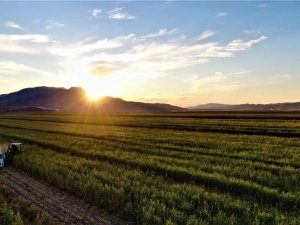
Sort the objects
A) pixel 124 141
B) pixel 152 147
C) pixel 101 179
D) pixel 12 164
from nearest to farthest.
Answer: pixel 101 179
pixel 12 164
pixel 152 147
pixel 124 141

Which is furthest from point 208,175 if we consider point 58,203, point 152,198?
point 58,203

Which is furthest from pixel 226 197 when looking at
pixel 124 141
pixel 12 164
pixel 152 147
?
pixel 124 141

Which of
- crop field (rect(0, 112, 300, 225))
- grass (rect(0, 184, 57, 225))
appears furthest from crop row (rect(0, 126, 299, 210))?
grass (rect(0, 184, 57, 225))

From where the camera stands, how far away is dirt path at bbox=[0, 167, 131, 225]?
1168 cm

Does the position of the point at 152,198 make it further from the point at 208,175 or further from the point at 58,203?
the point at 58,203

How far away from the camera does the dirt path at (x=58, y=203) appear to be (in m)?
11.7

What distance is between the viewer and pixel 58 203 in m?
13.6

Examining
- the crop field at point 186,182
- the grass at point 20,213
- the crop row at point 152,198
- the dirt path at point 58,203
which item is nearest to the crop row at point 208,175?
the crop field at point 186,182

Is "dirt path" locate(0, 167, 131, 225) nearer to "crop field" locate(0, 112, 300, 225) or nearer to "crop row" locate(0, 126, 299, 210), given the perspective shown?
"crop field" locate(0, 112, 300, 225)

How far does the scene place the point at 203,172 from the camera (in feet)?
53.4

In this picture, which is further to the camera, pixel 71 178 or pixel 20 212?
pixel 71 178

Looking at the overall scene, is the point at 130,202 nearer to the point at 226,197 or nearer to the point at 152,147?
the point at 226,197

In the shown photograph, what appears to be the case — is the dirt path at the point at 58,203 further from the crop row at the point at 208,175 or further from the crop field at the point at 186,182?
the crop row at the point at 208,175

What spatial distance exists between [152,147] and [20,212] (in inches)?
579
